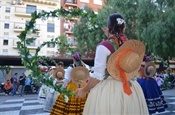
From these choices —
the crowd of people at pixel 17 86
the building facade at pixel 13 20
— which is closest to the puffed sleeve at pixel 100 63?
the crowd of people at pixel 17 86

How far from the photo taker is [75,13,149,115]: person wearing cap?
6.67 ft

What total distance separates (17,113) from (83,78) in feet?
10.3

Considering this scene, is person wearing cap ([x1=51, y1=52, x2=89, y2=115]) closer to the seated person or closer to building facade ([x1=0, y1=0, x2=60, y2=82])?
the seated person

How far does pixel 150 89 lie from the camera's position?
5.47 m

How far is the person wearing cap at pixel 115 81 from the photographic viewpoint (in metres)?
2.03

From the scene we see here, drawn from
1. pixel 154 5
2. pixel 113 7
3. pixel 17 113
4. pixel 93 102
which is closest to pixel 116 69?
pixel 93 102

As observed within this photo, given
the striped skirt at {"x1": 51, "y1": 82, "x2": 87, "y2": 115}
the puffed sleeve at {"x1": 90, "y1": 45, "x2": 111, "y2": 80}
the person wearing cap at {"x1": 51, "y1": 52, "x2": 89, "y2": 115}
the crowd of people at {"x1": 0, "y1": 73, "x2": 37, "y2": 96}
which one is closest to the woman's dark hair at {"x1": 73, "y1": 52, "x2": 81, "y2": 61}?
the person wearing cap at {"x1": 51, "y1": 52, "x2": 89, "y2": 115}

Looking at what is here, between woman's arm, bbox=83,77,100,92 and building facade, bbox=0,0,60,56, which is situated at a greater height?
building facade, bbox=0,0,60,56

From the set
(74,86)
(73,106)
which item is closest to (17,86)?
(74,86)

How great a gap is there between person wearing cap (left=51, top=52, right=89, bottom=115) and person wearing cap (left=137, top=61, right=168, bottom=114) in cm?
160

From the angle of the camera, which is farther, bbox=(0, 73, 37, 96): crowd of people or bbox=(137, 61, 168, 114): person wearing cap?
bbox=(0, 73, 37, 96): crowd of people

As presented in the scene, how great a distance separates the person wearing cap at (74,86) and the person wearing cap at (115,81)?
6.49 ft

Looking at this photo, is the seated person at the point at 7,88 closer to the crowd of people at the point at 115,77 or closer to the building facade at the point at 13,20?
the building facade at the point at 13,20

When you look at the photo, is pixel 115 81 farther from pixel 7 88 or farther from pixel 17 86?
pixel 7 88
